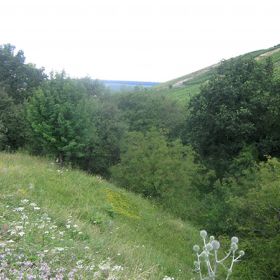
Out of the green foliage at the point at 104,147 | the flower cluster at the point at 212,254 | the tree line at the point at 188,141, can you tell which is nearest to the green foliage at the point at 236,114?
the tree line at the point at 188,141

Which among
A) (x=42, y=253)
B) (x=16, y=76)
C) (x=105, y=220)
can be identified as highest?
(x=16, y=76)

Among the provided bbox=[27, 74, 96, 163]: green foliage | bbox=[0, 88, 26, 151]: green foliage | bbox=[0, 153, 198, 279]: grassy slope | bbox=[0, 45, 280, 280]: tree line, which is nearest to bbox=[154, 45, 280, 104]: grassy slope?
bbox=[0, 45, 280, 280]: tree line

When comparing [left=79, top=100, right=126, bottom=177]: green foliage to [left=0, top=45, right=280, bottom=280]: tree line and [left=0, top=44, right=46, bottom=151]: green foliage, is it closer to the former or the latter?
[left=0, top=45, right=280, bottom=280]: tree line

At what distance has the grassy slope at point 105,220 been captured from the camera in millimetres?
6004

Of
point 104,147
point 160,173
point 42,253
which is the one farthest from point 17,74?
point 42,253

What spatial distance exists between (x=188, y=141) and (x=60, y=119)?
49.5 ft

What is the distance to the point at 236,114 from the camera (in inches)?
1064

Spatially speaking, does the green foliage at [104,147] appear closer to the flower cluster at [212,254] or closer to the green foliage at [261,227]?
the green foliage at [261,227]

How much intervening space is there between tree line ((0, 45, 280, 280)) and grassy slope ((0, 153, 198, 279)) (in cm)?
321

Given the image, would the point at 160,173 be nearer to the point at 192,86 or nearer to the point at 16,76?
the point at 16,76

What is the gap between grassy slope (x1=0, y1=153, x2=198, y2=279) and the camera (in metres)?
6.00

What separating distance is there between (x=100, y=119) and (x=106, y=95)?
9.75m

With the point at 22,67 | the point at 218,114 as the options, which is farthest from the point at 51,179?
the point at 22,67

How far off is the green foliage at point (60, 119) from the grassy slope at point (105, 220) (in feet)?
17.4
